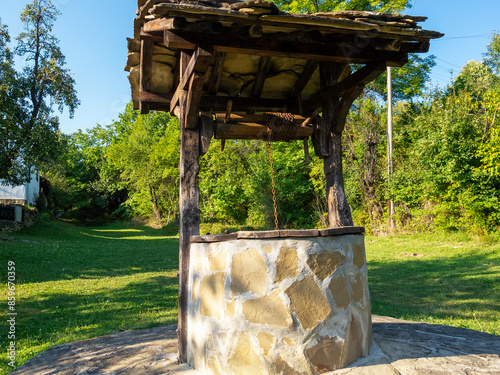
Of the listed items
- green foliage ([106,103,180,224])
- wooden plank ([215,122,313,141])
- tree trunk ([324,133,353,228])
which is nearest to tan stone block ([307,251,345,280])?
tree trunk ([324,133,353,228])

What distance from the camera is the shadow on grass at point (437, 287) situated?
5750 millimetres

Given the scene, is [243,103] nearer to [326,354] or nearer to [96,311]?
[326,354]

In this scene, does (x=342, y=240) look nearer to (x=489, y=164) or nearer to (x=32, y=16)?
(x=489, y=164)

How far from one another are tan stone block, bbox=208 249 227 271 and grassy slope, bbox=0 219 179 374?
242 cm

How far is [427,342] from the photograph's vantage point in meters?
3.44

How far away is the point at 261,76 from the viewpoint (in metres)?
4.44

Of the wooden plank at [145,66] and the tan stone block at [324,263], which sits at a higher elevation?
the wooden plank at [145,66]

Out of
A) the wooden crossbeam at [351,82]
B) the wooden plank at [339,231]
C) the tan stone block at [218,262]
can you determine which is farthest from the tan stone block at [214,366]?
the wooden crossbeam at [351,82]

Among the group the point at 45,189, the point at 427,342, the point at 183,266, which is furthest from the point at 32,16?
the point at 427,342

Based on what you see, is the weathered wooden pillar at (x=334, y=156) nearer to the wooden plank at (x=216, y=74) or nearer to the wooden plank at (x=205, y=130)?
A: the wooden plank at (x=216, y=74)

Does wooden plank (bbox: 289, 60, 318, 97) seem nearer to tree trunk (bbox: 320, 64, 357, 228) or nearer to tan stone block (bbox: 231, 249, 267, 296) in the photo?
tree trunk (bbox: 320, 64, 357, 228)

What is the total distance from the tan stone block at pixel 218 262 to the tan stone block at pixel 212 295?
0.05 metres

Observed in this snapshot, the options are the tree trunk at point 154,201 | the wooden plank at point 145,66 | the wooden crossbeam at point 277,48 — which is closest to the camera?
the wooden crossbeam at point 277,48

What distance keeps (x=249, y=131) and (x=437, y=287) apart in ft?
17.5
